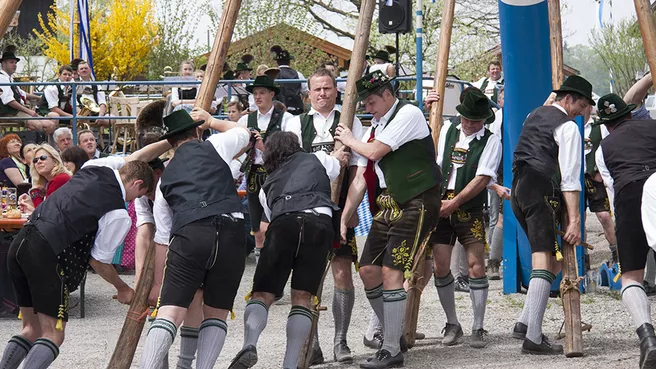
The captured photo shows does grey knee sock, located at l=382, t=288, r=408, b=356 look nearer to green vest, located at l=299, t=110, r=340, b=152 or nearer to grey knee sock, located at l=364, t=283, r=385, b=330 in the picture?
grey knee sock, located at l=364, t=283, r=385, b=330

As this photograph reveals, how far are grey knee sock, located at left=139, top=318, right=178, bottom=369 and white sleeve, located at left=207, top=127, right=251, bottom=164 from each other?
109cm

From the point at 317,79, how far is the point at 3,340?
3.51 m

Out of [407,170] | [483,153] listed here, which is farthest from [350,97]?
[483,153]

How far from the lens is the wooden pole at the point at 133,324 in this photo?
686 centimetres

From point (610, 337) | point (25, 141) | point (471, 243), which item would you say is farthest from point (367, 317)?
point (25, 141)

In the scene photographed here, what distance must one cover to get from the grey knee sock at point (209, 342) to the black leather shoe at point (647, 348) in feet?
9.01

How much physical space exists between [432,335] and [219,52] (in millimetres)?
3064

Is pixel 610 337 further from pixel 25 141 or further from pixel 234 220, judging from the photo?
pixel 25 141

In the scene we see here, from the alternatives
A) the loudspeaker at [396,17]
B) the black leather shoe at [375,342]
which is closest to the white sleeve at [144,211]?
the black leather shoe at [375,342]

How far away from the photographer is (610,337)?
8.59 meters

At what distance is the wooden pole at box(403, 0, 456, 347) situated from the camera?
8305 mm

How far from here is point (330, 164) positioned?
23.5 ft

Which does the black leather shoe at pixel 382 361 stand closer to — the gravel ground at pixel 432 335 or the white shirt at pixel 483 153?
the gravel ground at pixel 432 335

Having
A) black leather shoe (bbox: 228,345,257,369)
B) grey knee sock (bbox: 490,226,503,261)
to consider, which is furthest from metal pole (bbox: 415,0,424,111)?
black leather shoe (bbox: 228,345,257,369)
